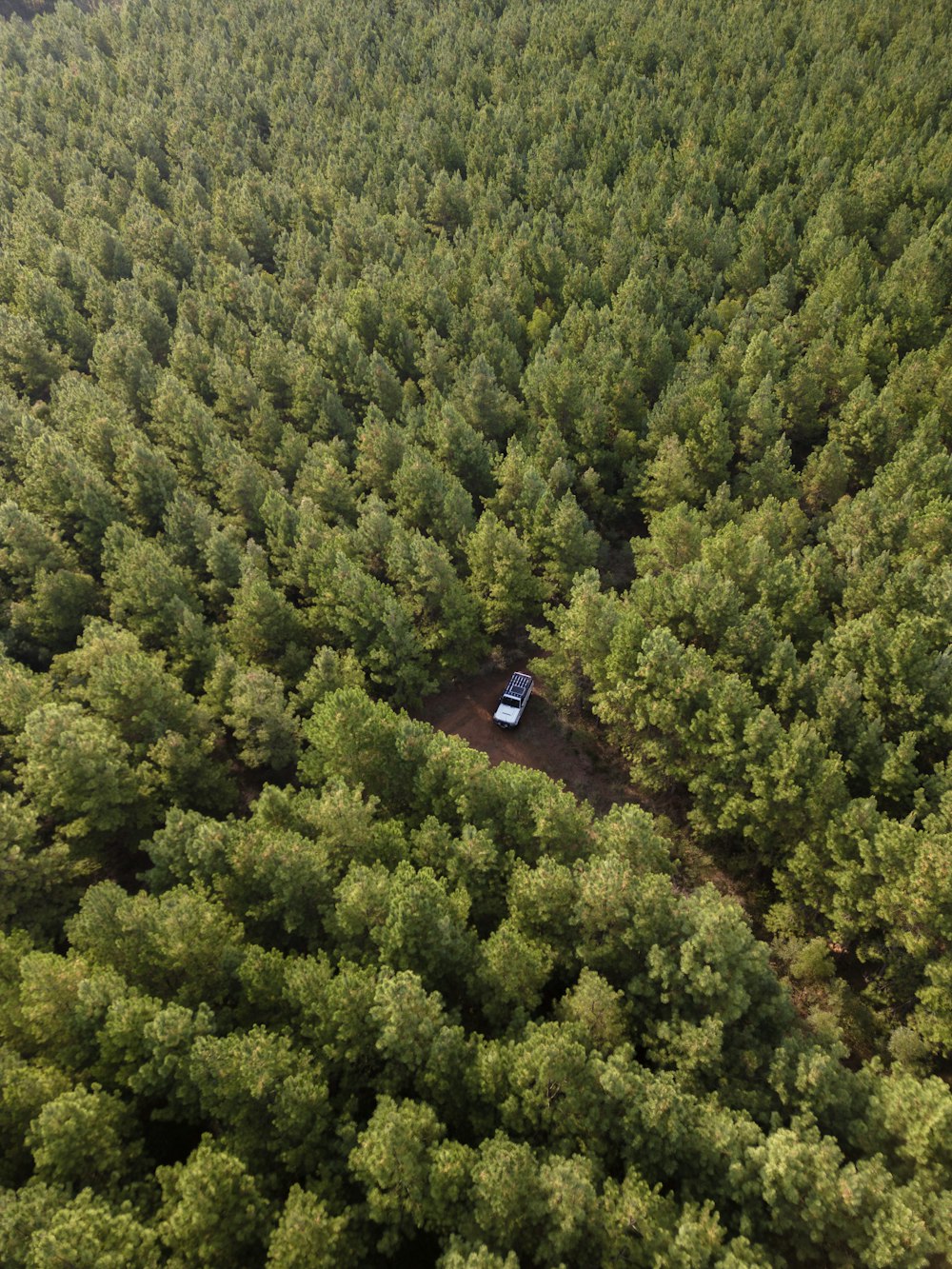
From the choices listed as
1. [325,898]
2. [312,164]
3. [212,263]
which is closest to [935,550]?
[325,898]

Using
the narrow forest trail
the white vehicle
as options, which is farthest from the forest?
the white vehicle

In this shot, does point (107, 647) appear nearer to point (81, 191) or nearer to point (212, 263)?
point (212, 263)

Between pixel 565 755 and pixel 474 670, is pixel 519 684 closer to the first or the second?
pixel 474 670

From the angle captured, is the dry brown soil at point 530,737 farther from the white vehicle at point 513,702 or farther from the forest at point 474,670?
the forest at point 474,670

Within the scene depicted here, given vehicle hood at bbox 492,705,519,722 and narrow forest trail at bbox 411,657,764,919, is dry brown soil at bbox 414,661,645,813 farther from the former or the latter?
vehicle hood at bbox 492,705,519,722

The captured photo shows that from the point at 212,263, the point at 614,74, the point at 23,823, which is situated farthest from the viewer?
the point at 614,74

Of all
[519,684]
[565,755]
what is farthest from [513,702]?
[565,755]
